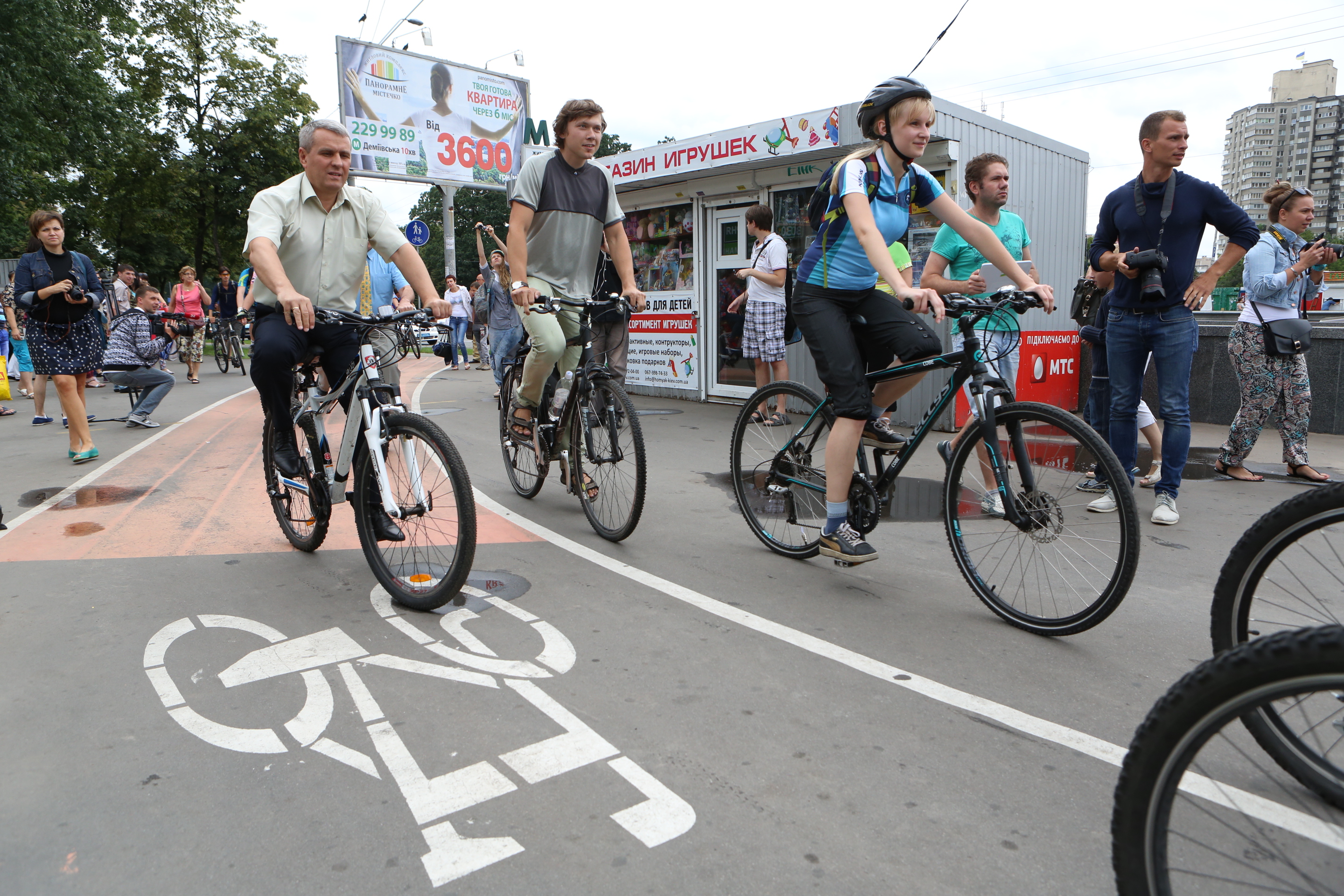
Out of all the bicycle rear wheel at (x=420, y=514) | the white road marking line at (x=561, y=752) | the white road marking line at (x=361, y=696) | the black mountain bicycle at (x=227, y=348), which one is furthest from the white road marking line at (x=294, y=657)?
the black mountain bicycle at (x=227, y=348)

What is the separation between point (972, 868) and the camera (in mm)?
2055

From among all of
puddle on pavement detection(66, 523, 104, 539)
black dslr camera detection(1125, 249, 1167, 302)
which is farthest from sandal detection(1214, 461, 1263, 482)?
puddle on pavement detection(66, 523, 104, 539)

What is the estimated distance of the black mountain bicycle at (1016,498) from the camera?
10.6ft

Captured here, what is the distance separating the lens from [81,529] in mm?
5270

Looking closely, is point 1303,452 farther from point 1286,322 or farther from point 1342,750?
point 1342,750

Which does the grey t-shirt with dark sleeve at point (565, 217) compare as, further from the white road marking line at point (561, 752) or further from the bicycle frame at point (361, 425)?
the white road marking line at point (561, 752)

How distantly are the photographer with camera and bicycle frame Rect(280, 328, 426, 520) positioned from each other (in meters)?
6.38

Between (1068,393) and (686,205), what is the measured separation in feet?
16.7

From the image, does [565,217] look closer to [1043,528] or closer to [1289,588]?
[1043,528]

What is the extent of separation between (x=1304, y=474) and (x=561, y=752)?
6.04 metres

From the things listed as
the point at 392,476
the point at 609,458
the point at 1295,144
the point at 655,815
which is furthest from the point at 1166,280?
the point at 1295,144

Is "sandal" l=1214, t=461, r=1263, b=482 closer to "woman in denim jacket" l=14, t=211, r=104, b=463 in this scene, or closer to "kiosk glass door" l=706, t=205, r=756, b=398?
"kiosk glass door" l=706, t=205, r=756, b=398

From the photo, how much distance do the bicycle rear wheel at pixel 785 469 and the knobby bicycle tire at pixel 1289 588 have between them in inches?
76.5

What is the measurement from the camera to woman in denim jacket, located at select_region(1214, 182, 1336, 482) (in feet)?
20.3
